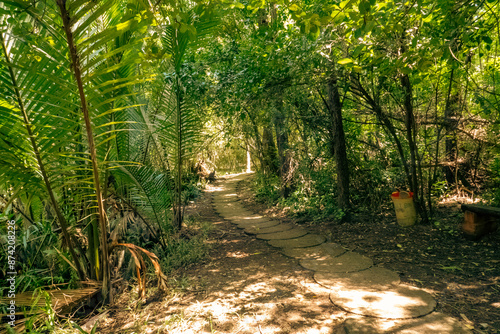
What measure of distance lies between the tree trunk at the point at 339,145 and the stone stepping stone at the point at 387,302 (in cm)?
217

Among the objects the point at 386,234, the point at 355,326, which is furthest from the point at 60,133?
the point at 386,234

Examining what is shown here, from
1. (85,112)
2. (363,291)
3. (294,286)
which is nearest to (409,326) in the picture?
(363,291)

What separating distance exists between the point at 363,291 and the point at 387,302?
0.77 ft

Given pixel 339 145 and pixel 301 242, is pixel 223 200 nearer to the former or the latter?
pixel 339 145

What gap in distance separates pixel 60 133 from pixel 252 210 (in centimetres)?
478

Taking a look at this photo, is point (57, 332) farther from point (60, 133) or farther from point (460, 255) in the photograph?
point (460, 255)

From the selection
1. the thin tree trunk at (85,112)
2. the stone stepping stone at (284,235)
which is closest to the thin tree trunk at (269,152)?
the stone stepping stone at (284,235)

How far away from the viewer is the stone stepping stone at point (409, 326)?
193cm

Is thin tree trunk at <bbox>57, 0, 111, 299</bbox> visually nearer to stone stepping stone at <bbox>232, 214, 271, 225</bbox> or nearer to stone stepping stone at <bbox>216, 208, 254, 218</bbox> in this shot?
stone stepping stone at <bbox>232, 214, 271, 225</bbox>

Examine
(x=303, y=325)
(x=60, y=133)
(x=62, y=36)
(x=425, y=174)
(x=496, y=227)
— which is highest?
(x=62, y=36)

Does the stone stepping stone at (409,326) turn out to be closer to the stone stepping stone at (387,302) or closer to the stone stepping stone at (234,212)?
the stone stepping stone at (387,302)

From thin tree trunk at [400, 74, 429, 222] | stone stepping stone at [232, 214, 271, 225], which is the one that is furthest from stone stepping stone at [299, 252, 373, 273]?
stone stepping stone at [232, 214, 271, 225]

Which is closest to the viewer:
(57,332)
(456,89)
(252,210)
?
(57,332)

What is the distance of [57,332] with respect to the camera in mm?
2023
